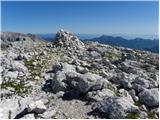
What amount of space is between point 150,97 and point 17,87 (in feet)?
38.8

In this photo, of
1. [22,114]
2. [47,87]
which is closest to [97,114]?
[22,114]

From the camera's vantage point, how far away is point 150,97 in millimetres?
22641

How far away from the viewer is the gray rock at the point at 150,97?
880 inches

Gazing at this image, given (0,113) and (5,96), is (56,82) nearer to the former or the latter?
(5,96)

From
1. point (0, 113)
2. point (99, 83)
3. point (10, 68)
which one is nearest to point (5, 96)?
point (0, 113)

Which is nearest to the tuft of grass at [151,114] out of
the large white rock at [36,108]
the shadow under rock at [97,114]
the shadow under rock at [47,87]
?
the shadow under rock at [97,114]

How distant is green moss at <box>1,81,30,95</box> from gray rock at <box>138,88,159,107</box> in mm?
9697

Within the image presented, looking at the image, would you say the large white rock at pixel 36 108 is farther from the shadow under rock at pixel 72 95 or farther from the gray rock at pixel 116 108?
the shadow under rock at pixel 72 95

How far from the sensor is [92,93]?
940 inches

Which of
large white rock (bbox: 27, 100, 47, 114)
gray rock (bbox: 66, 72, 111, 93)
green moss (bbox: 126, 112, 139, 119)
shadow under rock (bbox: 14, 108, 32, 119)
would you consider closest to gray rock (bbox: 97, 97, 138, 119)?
green moss (bbox: 126, 112, 139, 119)

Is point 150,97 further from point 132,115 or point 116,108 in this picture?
point 116,108

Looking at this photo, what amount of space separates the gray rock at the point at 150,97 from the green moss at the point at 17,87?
970 cm

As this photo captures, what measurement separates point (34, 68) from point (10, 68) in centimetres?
293

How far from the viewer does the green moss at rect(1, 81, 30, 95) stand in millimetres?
26962
